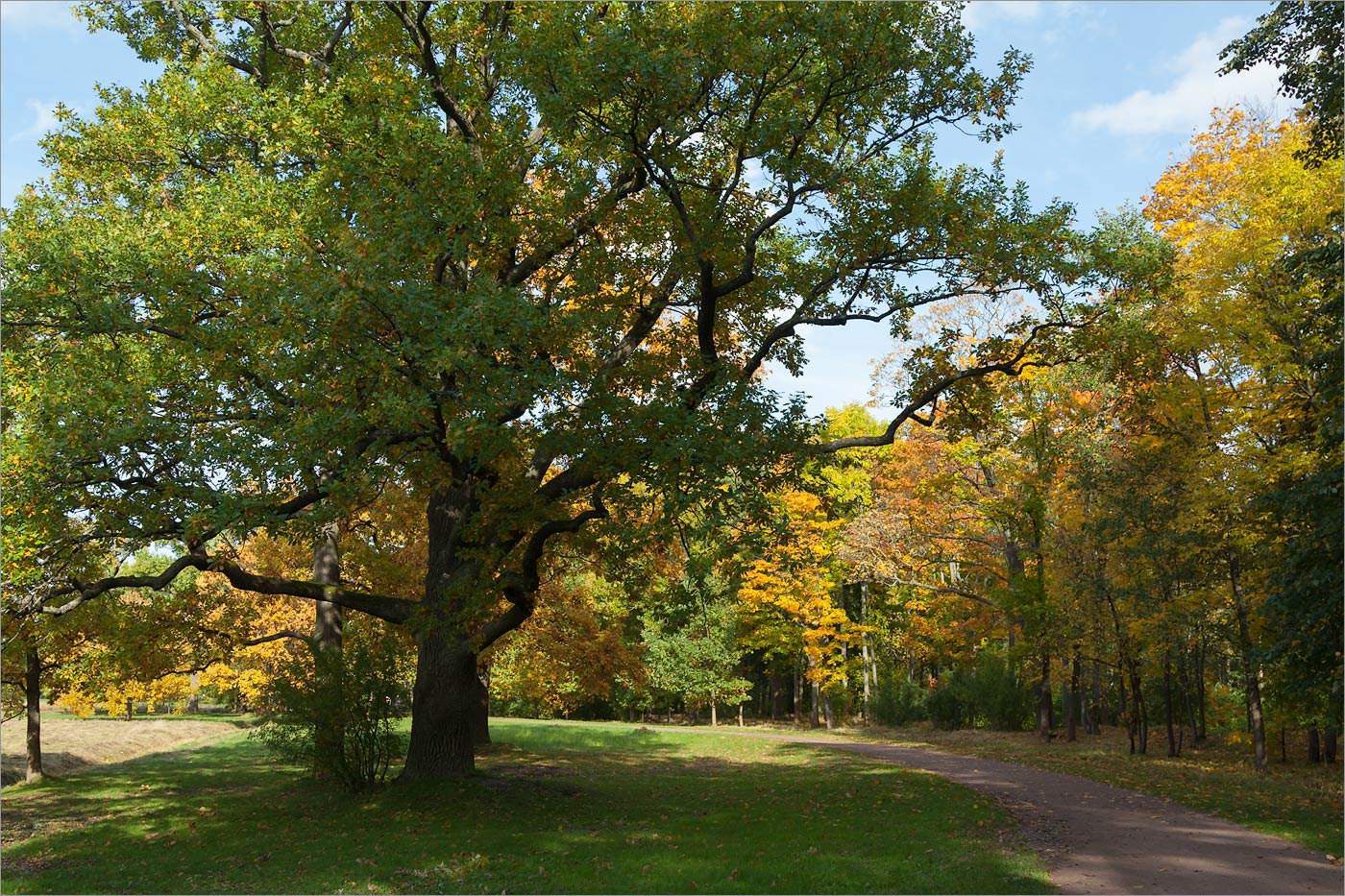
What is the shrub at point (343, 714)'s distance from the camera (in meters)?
14.6

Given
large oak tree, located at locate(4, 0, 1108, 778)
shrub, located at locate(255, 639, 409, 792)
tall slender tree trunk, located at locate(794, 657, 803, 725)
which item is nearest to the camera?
large oak tree, located at locate(4, 0, 1108, 778)

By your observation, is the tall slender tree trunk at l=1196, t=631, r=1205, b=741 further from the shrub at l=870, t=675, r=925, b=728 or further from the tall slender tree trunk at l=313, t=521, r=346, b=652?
the tall slender tree trunk at l=313, t=521, r=346, b=652

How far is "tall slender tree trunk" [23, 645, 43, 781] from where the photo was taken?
62.8ft

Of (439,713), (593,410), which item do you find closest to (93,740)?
(439,713)

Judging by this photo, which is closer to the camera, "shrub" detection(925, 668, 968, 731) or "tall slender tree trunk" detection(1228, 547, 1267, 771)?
"tall slender tree trunk" detection(1228, 547, 1267, 771)

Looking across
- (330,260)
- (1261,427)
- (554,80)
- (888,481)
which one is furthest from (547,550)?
(888,481)

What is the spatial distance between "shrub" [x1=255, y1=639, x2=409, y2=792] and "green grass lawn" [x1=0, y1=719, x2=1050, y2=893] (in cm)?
64

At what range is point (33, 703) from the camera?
19641mm

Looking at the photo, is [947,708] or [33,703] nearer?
[33,703]

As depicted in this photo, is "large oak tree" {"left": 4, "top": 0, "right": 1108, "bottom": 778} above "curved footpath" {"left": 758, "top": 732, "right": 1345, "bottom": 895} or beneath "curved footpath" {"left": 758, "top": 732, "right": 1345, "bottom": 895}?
above

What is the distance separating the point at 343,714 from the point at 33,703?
989cm

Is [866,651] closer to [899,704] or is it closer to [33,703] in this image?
[899,704]

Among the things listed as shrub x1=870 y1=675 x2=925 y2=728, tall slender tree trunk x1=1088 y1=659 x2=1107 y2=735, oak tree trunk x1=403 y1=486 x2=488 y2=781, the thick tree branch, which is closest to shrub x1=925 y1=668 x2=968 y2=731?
Result: shrub x1=870 y1=675 x2=925 y2=728

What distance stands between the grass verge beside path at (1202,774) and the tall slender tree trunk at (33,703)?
2149 cm
